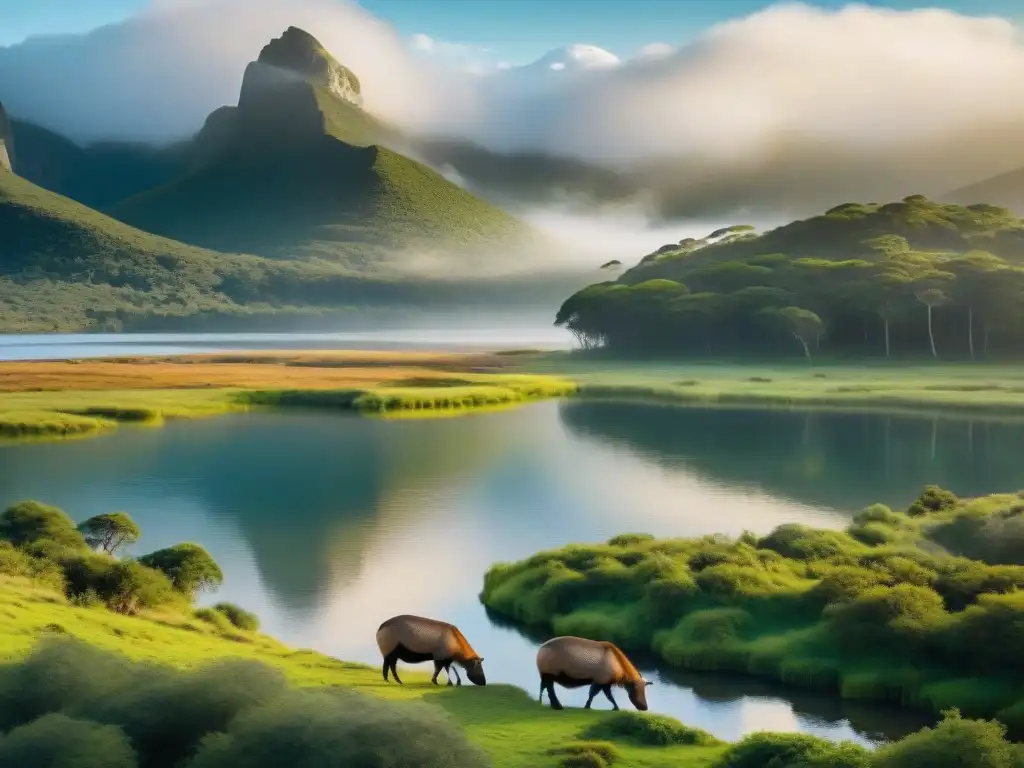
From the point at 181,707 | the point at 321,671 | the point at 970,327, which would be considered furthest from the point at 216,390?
the point at 970,327

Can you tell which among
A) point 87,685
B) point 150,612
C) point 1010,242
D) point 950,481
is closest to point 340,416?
point 950,481

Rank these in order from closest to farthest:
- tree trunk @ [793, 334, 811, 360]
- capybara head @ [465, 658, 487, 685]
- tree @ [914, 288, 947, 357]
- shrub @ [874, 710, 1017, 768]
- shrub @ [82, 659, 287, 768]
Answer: shrub @ [82, 659, 287, 768]
shrub @ [874, 710, 1017, 768]
capybara head @ [465, 658, 487, 685]
tree @ [914, 288, 947, 357]
tree trunk @ [793, 334, 811, 360]

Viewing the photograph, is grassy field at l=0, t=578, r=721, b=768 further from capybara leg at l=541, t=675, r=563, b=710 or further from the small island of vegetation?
the small island of vegetation

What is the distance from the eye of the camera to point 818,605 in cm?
2281

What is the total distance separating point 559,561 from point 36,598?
37.8ft

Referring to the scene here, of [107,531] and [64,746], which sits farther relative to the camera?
[107,531]

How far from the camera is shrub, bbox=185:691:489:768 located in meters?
9.52

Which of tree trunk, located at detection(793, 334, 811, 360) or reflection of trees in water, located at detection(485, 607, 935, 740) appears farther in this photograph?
tree trunk, located at detection(793, 334, 811, 360)

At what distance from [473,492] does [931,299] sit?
82568 mm

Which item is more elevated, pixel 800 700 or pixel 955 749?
pixel 955 749

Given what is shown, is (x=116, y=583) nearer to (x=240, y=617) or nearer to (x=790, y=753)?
(x=240, y=617)

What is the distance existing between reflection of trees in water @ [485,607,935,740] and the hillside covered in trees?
322 feet

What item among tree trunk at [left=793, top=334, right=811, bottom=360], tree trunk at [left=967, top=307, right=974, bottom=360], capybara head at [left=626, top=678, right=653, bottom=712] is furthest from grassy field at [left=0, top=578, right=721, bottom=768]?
tree trunk at [left=967, top=307, right=974, bottom=360]

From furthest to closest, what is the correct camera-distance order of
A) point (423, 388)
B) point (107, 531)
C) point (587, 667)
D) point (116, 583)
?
1. point (423, 388)
2. point (107, 531)
3. point (116, 583)
4. point (587, 667)
